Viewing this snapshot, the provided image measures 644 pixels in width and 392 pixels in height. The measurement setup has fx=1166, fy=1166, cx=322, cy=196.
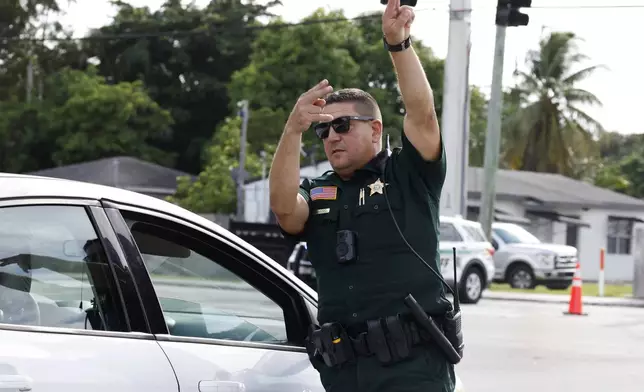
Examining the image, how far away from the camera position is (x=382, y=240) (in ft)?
12.2

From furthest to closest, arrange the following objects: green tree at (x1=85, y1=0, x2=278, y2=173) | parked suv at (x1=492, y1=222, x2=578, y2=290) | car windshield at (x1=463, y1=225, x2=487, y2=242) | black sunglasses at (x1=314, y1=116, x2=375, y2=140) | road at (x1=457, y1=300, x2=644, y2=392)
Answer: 1. green tree at (x1=85, y1=0, x2=278, y2=173)
2. parked suv at (x1=492, y1=222, x2=578, y2=290)
3. car windshield at (x1=463, y1=225, x2=487, y2=242)
4. road at (x1=457, y1=300, x2=644, y2=392)
5. black sunglasses at (x1=314, y1=116, x2=375, y2=140)

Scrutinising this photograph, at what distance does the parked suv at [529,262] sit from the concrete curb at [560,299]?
2293 mm

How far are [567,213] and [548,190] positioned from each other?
126cm

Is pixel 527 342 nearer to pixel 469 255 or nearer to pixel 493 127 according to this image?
pixel 469 255

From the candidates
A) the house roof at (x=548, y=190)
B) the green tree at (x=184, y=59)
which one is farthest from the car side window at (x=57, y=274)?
the green tree at (x=184, y=59)

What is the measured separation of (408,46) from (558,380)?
7.91m

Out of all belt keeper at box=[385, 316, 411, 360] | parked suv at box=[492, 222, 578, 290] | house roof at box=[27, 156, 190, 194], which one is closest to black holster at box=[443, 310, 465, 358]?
belt keeper at box=[385, 316, 411, 360]

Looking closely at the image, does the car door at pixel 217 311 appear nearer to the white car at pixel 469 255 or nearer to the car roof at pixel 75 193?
the car roof at pixel 75 193

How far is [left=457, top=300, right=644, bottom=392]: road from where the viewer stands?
1080 cm

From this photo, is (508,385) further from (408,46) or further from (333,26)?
(333,26)

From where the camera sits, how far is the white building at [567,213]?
142 feet

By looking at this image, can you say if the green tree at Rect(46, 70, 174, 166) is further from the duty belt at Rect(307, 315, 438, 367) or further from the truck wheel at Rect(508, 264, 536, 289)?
the duty belt at Rect(307, 315, 438, 367)

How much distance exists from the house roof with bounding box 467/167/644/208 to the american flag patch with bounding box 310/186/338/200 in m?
39.0

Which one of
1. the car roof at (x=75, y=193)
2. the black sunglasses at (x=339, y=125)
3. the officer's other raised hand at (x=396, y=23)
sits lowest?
the car roof at (x=75, y=193)
